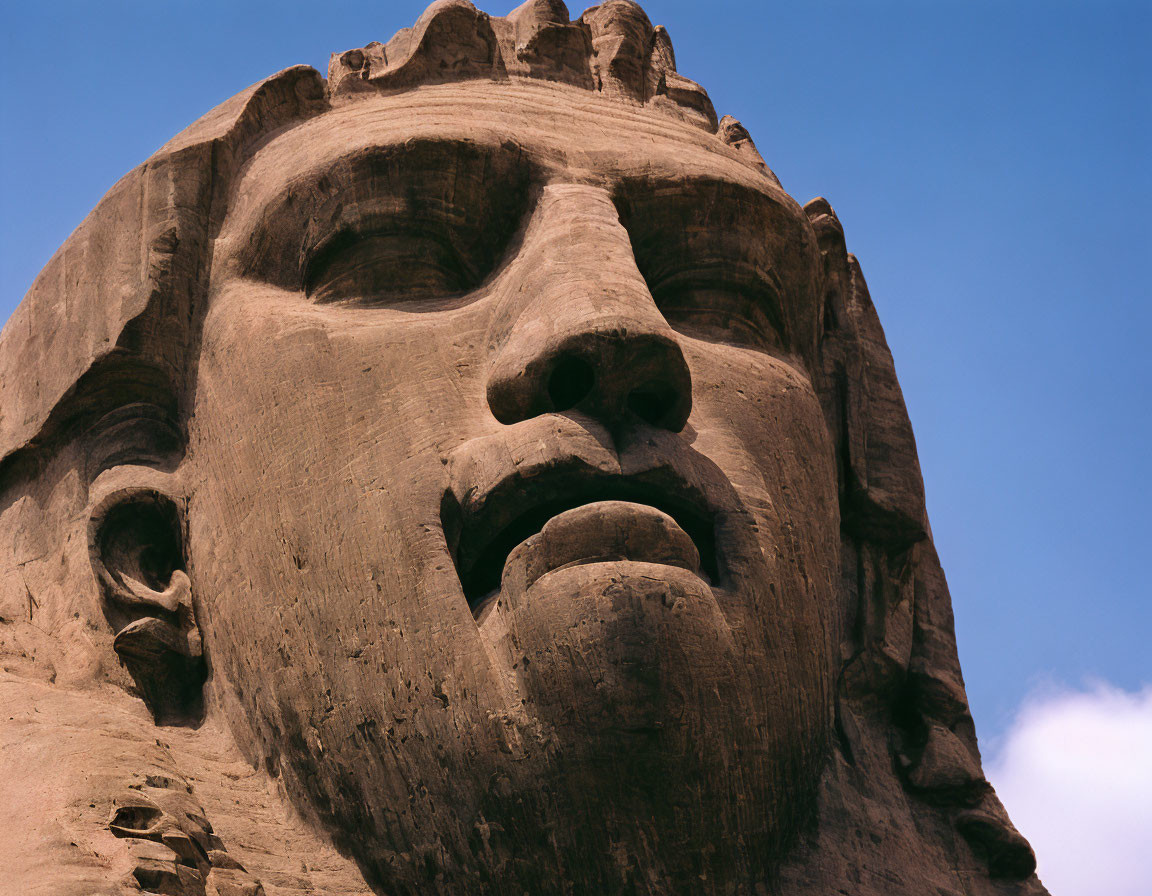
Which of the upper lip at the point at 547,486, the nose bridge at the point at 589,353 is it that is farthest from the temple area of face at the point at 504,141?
the upper lip at the point at 547,486

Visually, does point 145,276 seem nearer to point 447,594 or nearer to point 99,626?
point 99,626

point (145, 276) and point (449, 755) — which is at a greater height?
point (145, 276)

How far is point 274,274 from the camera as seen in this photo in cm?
535

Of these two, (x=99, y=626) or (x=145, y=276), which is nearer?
(x=99, y=626)

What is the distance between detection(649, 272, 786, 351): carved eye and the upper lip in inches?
36.6

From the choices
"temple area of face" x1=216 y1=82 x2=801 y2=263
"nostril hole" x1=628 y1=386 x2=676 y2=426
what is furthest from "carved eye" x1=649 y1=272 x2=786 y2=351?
"nostril hole" x1=628 y1=386 x2=676 y2=426

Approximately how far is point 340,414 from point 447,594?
74 cm

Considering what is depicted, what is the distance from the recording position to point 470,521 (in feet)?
14.6

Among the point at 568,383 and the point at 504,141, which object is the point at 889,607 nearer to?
the point at 568,383

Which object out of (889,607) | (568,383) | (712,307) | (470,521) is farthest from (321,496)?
(889,607)

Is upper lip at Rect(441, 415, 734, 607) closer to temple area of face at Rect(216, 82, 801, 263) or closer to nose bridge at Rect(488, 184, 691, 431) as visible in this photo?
nose bridge at Rect(488, 184, 691, 431)

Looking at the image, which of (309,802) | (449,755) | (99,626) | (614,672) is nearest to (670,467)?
(614,672)

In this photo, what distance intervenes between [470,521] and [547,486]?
0.26 meters

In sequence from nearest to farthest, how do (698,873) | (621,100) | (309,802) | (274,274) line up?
(698,873), (309,802), (274,274), (621,100)
